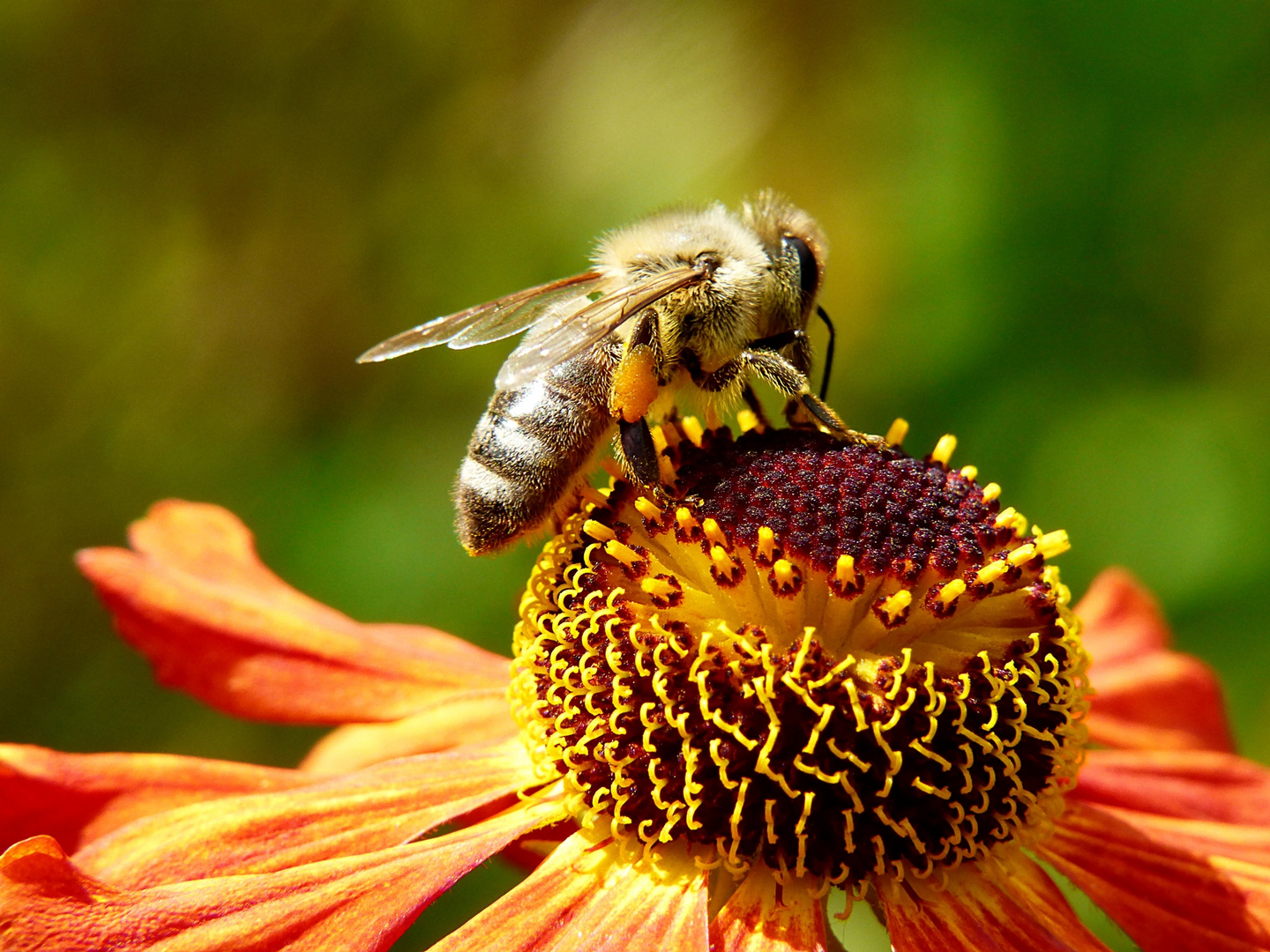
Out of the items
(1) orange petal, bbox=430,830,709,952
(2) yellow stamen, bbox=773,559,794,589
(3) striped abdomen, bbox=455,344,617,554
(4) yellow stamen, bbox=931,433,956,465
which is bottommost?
(1) orange petal, bbox=430,830,709,952

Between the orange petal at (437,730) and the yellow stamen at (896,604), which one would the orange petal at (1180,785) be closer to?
the yellow stamen at (896,604)

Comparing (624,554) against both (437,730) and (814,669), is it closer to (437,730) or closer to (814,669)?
(814,669)

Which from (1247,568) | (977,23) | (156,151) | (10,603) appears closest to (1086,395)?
(1247,568)

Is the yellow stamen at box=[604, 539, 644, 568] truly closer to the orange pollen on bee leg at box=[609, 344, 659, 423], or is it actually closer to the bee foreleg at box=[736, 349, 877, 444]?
the orange pollen on bee leg at box=[609, 344, 659, 423]

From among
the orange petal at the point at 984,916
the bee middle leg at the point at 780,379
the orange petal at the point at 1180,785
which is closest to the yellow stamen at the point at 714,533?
the bee middle leg at the point at 780,379

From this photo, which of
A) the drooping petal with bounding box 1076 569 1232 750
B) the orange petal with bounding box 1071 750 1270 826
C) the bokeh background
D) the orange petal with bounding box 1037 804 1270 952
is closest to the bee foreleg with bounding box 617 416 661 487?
the orange petal with bounding box 1037 804 1270 952

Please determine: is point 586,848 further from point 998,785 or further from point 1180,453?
point 1180,453
